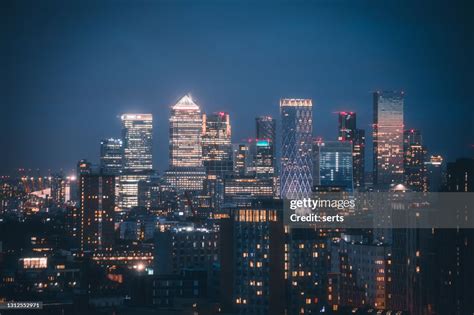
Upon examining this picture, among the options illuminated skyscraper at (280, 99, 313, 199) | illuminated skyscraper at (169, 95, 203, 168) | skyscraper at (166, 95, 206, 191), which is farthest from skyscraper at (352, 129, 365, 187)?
illuminated skyscraper at (169, 95, 203, 168)

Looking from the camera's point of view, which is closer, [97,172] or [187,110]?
[97,172]

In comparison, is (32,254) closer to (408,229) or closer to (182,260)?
(182,260)

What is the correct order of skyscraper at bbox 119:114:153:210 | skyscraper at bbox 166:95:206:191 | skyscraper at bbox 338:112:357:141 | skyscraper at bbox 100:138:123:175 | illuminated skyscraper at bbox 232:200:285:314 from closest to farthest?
1. illuminated skyscraper at bbox 232:200:285:314
2. skyscraper at bbox 338:112:357:141
3. skyscraper at bbox 119:114:153:210
4. skyscraper at bbox 100:138:123:175
5. skyscraper at bbox 166:95:206:191

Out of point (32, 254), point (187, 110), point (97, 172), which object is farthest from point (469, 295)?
point (187, 110)

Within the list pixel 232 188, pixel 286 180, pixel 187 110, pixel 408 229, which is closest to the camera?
pixel 408 229

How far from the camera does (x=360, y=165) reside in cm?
3030

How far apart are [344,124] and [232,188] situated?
4.35 m

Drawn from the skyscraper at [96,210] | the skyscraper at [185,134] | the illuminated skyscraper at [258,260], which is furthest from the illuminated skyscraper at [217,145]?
the illuminated skyscraper at [258,260]

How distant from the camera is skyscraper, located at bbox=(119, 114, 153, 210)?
33.9 m

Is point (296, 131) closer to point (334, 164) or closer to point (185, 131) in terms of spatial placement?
point (185, 131)

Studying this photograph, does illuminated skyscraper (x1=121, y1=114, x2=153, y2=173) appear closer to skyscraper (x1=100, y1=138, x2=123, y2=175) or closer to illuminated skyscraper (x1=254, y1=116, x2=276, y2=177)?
skyscraper (x1=100, y1=138, x2=123, y2=175)

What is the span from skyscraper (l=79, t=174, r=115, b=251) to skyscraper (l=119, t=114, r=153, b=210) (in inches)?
262

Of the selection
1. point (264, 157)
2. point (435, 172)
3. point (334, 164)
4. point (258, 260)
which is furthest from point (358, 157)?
point (258, 260)

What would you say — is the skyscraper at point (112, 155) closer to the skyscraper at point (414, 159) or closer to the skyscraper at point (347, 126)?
the skyscraper at point (347, 126)
